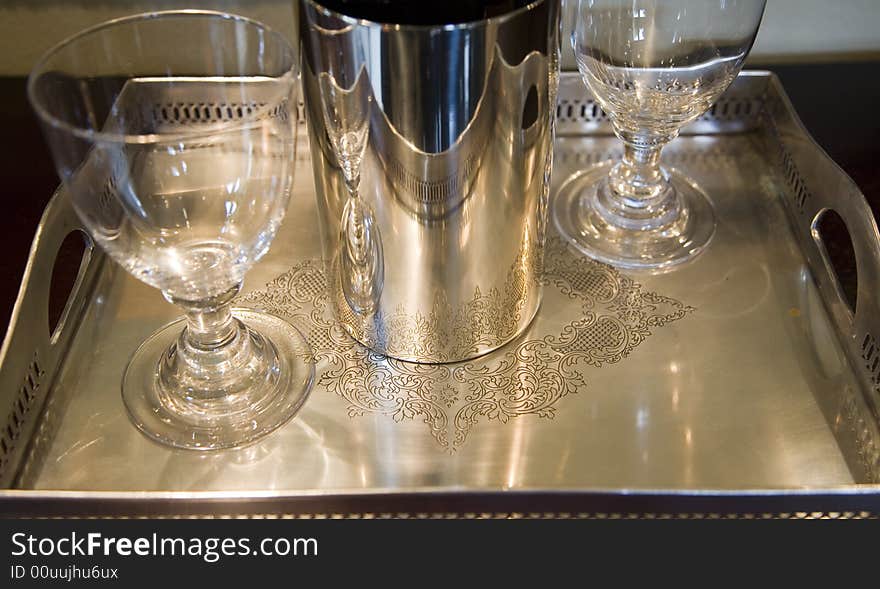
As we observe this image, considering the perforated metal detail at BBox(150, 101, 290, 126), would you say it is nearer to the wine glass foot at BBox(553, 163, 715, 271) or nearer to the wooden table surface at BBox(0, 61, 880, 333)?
the wooden table surface at BBox(0, 61, 880, 333)

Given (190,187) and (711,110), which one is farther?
(711,110)

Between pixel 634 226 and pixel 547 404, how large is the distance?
0.51 ft

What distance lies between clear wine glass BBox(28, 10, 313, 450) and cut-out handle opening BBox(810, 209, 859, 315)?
30 cm

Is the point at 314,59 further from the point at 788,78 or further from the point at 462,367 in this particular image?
the point at 788,78

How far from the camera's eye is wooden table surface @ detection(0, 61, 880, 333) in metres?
0.54

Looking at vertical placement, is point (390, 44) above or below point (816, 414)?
above

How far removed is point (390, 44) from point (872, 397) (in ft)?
0.96

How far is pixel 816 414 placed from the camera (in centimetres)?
44

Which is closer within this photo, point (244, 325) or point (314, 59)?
Answer: point (314, 59)

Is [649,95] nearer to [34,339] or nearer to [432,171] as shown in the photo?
[432,171]

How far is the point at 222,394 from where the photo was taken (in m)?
0.45

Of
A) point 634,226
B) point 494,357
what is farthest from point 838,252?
point 494,357

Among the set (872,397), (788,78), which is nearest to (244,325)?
(872,397)

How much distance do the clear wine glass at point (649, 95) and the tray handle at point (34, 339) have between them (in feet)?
0.95
